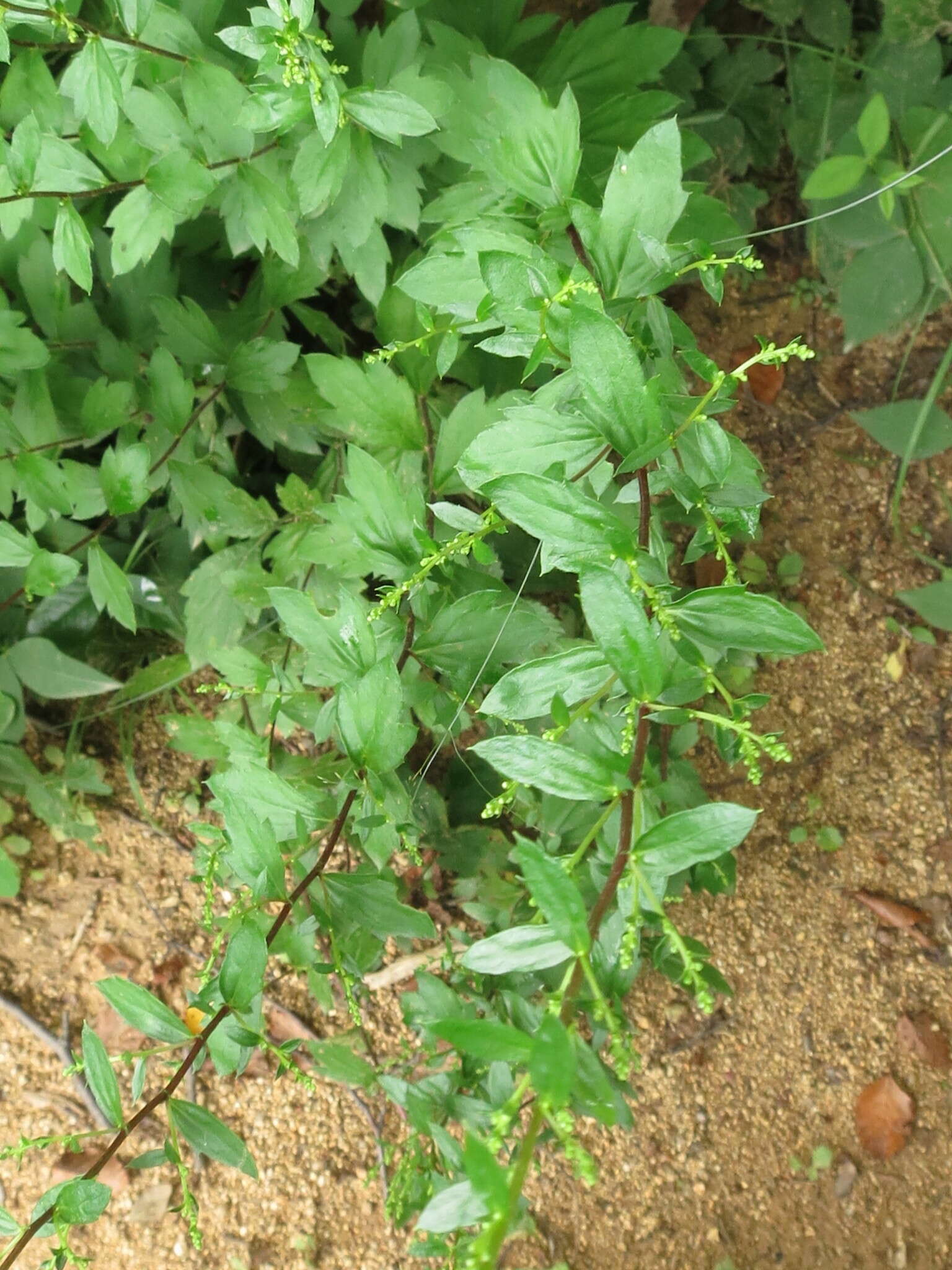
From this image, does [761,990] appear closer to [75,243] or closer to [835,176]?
[835,176]

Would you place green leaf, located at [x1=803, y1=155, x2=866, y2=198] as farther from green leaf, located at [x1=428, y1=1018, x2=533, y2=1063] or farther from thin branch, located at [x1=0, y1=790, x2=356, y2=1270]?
green leaf, located at [x1=428, y1=1018, x2=533, y2=1063]

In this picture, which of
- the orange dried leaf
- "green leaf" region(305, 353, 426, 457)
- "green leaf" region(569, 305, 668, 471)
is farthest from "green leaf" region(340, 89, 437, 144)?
the orange dried leaf

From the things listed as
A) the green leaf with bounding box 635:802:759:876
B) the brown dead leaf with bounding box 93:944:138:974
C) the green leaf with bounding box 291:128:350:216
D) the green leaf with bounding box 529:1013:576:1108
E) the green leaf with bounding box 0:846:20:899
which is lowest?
the brown dead leaf with bounding box 93:944:138:974

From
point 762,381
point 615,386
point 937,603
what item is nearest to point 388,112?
point 615,386

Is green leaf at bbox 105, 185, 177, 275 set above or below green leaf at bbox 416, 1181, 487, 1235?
above

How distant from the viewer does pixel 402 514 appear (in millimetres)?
950

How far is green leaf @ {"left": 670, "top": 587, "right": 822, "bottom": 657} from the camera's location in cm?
59

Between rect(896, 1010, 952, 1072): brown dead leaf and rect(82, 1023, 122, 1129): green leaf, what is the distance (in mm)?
1289

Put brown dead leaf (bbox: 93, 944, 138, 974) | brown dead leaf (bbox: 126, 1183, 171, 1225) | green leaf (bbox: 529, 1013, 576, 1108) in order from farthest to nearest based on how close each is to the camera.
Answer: brown dead leaf (bbox: 93, 944, 138, 974) < brown dead leaf (bbox: 126, 1183, 171, 1225) < green leaf (bbox: 529, 1013, 576, 1108)

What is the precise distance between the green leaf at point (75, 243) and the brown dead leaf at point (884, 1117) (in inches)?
63.7

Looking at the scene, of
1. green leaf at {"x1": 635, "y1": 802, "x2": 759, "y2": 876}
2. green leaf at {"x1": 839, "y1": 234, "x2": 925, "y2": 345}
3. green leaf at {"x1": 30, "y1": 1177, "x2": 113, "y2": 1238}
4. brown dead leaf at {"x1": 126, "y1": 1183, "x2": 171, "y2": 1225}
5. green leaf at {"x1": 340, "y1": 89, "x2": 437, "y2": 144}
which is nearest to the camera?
green leaf at {"x1": 635, "y1": 802, "x2": 759, "y2": 876}

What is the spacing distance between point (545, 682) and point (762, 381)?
4.05 feet

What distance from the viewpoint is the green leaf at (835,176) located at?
1355mm

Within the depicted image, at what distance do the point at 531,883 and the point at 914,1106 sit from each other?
4.37 ft
